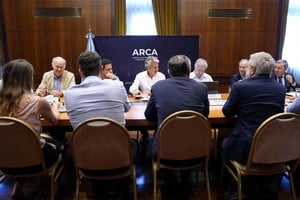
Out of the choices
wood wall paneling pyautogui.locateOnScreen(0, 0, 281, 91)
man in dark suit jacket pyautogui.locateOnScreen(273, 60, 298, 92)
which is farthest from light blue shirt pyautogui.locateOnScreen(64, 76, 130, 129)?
wood wall paneling pyautogui.locateOnScreen(0, 0, 281, 91)

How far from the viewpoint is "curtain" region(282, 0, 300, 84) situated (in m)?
5.64

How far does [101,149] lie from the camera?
79.9 inches

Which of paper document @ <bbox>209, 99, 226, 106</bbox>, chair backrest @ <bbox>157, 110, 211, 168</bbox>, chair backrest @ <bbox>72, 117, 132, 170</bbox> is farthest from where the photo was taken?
paper document @ <bbox>209, 99, 226, 106</bbox>

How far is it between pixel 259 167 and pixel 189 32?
3.84 meters

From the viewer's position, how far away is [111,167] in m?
2.11

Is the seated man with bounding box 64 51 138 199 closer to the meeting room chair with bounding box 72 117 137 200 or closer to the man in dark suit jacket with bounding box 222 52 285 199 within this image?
the meeting room chair with bounding box 72 117 137 200

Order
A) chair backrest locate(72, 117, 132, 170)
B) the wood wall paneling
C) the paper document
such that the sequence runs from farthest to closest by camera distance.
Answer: the wood wall paneling
the paper document
chair backrest locate(72, 117, 132, 170)

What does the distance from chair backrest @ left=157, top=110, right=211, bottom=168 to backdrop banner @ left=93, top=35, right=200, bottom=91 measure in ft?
9.70

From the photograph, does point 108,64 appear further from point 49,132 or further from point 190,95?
point 190,95

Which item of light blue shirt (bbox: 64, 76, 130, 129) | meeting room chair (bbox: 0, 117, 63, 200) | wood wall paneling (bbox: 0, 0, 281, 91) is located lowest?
meeting room chair (bbox: 0, 117, 63, 200)

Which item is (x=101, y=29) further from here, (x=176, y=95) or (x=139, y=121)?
(x=176, y=95)

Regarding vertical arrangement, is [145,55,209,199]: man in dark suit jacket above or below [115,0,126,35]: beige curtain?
below

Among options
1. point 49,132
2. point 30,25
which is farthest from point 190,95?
point 30,25

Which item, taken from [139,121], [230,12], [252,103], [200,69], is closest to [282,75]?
[200,69]
